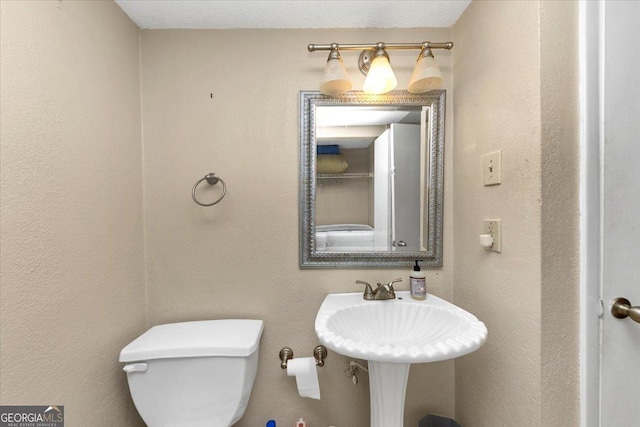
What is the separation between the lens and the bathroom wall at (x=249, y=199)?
43.3 inches

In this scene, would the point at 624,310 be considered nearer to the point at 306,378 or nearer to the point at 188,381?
the point at 306,378

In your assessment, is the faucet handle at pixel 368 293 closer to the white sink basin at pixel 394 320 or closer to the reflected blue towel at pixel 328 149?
the white sink basin at pixel 394 320

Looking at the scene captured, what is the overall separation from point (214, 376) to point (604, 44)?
60.5 inches

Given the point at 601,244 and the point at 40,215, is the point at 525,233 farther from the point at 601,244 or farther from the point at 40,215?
the point at 40,215

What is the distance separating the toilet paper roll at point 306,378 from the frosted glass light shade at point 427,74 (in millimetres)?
1157

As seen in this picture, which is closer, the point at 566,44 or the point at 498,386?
the point at 566,44

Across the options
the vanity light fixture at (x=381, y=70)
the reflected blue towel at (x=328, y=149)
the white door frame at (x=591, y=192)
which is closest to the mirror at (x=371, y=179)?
the reflected blue towel at (x=328, y=149)

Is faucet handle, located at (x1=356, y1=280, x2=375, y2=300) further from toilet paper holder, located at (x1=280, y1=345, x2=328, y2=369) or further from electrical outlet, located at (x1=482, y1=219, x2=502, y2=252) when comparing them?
electrical outlet, located at (x1=482, y1=219, x2=502, y2=252)

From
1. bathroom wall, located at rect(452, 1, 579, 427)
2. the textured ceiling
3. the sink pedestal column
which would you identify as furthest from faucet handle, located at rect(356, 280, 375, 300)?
the textured ceiling

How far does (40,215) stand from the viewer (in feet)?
2.24

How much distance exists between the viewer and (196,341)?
0.91 metres

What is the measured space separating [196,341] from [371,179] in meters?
0.93

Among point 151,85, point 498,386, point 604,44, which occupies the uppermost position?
point 151,85

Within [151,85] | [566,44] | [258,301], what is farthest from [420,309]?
[151,85]
